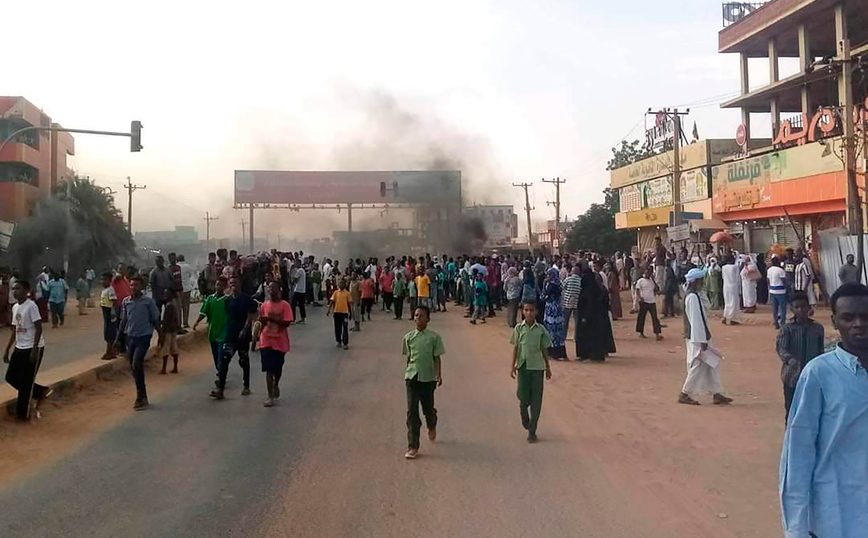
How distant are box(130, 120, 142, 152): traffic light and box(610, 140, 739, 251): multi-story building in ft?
71.4

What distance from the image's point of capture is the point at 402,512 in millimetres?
5113

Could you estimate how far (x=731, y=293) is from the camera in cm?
1828

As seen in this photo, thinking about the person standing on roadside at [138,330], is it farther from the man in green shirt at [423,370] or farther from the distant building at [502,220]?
the distant building at [502,220]

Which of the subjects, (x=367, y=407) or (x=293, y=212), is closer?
(x=367, y=407)

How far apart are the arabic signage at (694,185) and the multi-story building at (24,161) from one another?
35504mm

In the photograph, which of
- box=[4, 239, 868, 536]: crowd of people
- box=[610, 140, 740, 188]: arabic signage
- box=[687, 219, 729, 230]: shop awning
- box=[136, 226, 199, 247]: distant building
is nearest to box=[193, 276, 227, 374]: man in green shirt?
box=[4, 239, 868, 536]: crowd of people

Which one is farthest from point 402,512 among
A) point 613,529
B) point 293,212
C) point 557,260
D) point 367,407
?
point 293,212

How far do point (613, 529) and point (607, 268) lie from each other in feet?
44.8

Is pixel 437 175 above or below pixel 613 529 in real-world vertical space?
above

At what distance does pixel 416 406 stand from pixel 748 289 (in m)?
15.8

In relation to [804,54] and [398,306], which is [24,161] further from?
[804,54]

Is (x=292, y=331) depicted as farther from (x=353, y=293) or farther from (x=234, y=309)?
(x=234, y=309)

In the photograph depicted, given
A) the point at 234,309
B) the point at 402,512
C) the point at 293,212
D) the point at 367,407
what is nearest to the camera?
the point at 402,512

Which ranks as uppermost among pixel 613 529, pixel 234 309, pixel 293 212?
pixel 293 212
